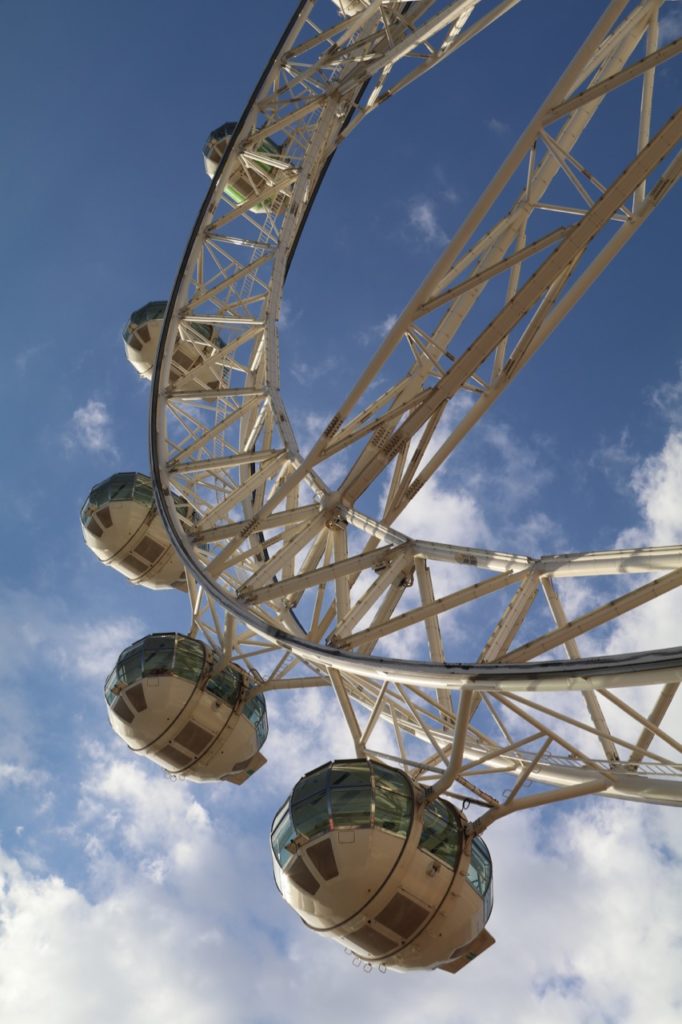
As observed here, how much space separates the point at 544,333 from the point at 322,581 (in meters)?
5.68

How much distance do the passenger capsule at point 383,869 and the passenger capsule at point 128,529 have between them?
466 inches

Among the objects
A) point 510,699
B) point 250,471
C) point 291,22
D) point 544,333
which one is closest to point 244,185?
point 291,22

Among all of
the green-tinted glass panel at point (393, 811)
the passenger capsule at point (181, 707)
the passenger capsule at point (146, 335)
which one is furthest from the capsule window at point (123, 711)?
the passenger capsule at point (146, 335)

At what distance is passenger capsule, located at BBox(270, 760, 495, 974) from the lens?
488 inches

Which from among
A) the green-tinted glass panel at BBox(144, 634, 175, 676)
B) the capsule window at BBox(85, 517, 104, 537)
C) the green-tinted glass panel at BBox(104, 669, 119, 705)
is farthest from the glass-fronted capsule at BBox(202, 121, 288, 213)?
the green-tinted glass panel at BBox(104, 669, 119, 705)

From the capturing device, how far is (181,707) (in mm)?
18359

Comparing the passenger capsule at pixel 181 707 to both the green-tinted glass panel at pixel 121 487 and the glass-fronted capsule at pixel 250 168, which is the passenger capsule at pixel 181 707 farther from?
the glass-fronted capsule at pixel 250 168

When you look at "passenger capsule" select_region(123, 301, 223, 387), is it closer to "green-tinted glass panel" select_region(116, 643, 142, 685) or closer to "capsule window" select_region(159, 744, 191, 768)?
"green-tinted glass panel" select_region(116, 643, 142, 685)

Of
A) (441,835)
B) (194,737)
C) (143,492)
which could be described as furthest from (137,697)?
(441,835)

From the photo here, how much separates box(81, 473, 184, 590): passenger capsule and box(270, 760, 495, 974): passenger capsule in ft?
38.9

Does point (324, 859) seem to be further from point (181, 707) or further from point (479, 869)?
point (181, 707)

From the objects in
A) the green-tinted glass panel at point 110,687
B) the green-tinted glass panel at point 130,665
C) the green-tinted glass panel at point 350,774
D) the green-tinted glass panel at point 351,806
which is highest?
the green-tinted glass panel at point 130,665

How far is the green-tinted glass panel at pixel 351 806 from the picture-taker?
500 inches

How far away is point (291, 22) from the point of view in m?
25.8
